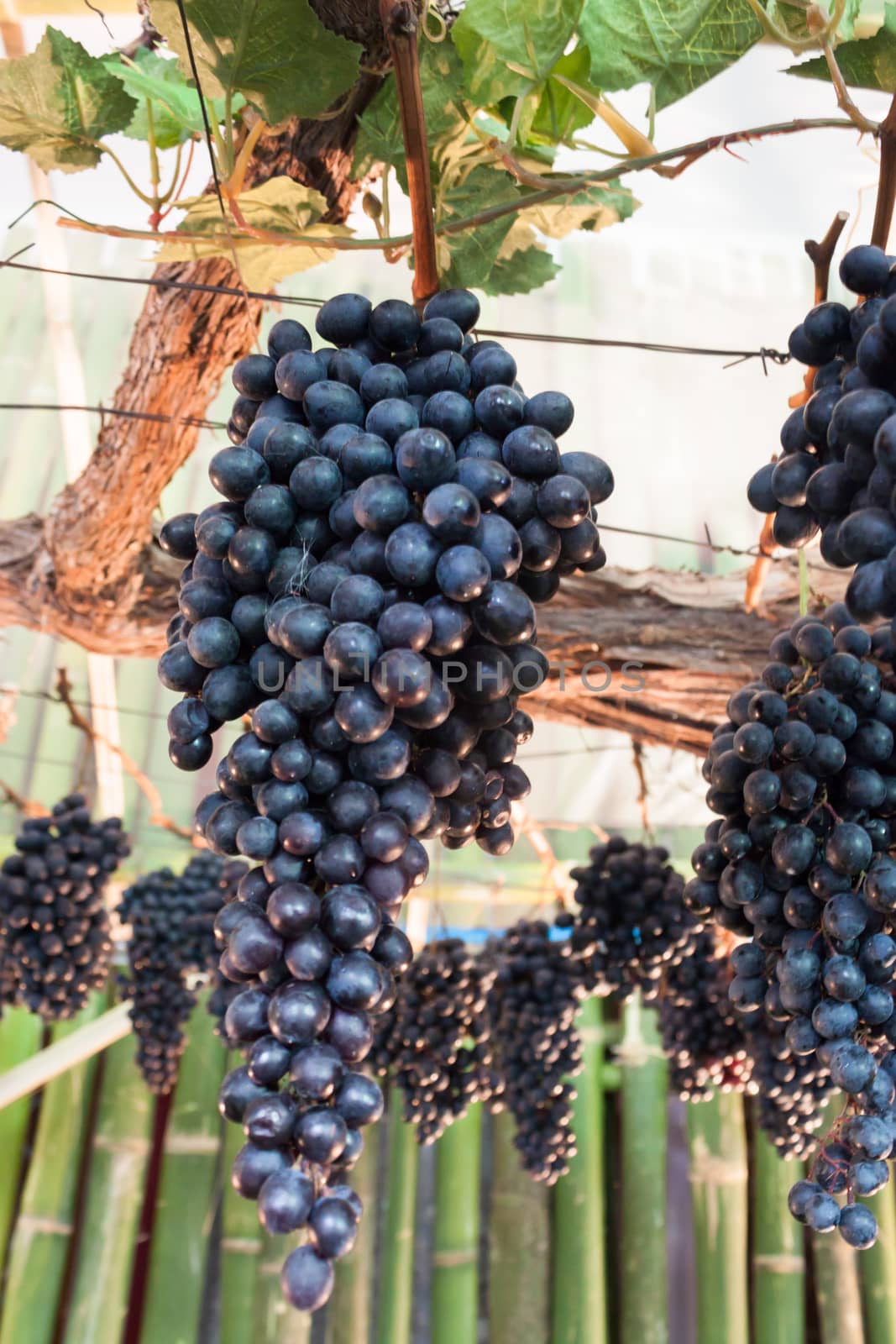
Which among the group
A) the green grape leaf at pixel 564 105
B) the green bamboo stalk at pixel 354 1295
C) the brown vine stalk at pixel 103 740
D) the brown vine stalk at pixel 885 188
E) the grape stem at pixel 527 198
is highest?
the green grape leaf at pixel 564 105

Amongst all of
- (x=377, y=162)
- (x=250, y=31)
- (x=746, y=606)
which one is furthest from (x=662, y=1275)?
(x=250, y=31)

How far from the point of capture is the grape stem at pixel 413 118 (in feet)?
2.22

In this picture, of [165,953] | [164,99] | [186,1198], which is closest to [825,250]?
[164,99]

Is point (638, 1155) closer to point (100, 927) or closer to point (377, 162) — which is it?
point (100, 927)

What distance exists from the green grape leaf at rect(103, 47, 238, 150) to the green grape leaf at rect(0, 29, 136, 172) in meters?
0.02

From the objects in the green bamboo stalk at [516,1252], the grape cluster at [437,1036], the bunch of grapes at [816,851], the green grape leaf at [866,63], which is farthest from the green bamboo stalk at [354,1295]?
the green grape leaf at [866,63]

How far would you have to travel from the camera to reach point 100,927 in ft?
6.69

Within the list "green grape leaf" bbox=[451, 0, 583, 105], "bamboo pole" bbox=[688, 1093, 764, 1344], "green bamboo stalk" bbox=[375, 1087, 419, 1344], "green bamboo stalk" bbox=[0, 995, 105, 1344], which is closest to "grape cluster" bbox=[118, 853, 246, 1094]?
"green bamboo stalk" bbox=[0, 995, 105, 1344]

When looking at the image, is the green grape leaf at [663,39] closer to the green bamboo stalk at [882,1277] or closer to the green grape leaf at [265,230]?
the green grape leaf at [265,230]

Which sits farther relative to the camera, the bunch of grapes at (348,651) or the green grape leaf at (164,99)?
the green grape leaf at (164,99)

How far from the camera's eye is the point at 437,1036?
73.5 inches

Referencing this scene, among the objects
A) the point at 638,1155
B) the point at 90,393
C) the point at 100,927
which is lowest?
the point at 638,1155

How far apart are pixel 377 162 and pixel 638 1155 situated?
7.40 ft

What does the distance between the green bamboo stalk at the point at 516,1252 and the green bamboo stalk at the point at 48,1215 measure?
3.26ft
